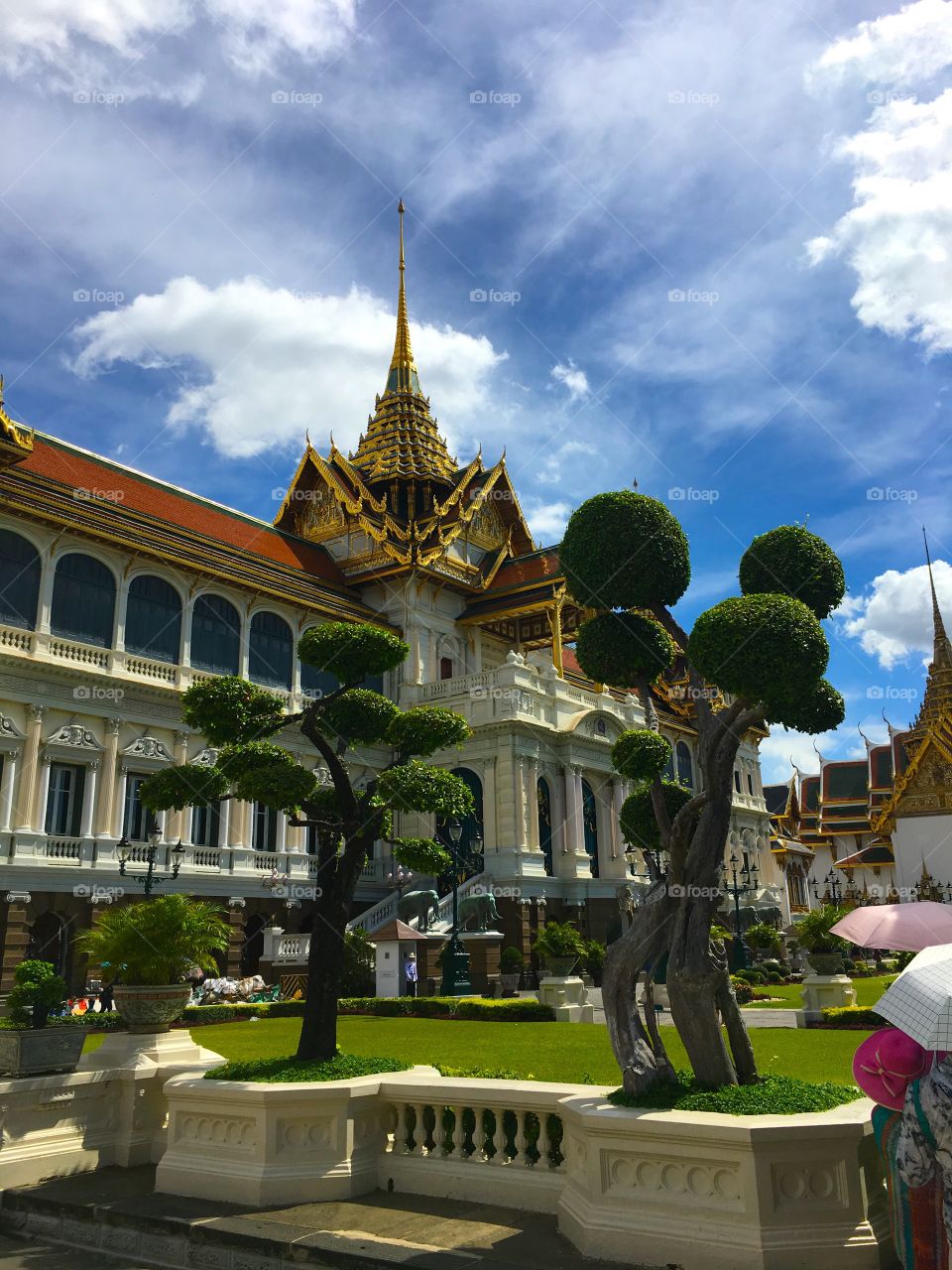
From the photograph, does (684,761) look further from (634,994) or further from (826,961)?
(634,994)

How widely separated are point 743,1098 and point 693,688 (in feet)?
11.0

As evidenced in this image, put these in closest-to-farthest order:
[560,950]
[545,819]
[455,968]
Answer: [560,950] < [455,968] < [545,819]

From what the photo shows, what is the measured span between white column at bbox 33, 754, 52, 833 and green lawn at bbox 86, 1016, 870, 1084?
711 centimetres

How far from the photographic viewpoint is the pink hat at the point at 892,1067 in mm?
4523

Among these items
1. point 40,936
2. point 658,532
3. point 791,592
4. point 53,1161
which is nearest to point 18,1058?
point 53,1161

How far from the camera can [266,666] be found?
99.5 ft

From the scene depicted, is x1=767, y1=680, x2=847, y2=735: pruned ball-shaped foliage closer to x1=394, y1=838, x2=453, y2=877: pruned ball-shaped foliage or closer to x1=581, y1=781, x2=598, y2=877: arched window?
x1=394, y1=838, x2=453, y2=877: pruned ball-shaped foliage

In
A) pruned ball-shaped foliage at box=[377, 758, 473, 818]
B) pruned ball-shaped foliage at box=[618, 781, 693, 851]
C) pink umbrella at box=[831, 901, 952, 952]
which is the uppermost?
pruned ball-shaped foliage at box=[377, 758, 473, 818]

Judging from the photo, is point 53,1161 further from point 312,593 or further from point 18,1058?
point 312,593

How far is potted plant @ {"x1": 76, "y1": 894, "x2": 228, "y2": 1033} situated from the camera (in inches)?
354

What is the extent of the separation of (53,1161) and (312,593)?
80.2ft

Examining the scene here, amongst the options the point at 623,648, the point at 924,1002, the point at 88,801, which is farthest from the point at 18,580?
the point at 924,1002

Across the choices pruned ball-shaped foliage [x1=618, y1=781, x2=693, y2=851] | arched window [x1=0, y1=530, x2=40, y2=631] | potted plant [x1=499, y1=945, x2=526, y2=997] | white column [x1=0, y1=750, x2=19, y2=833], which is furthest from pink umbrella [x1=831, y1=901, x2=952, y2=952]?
arched window [x1=0, y1=530, x2=40, y2=631]
